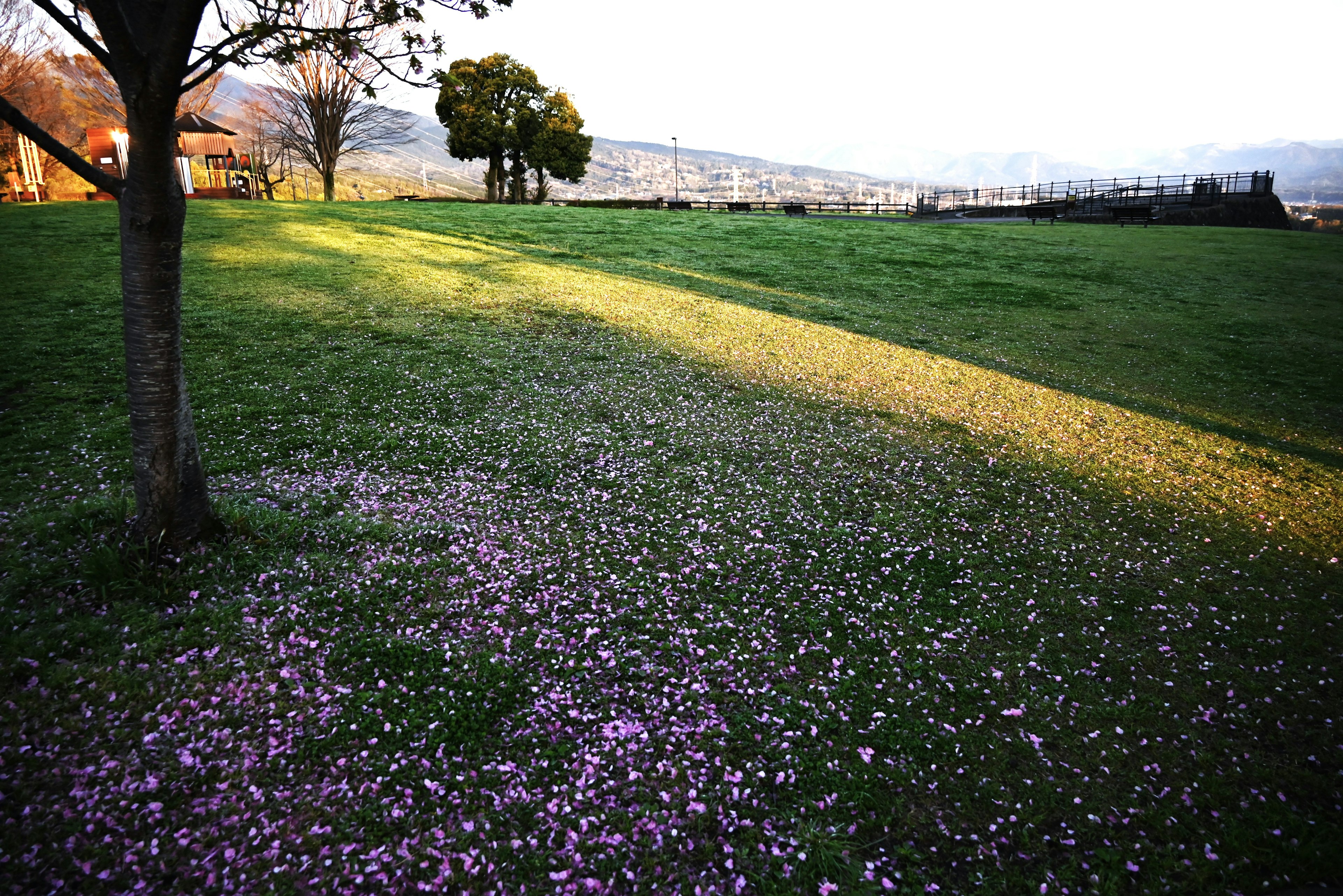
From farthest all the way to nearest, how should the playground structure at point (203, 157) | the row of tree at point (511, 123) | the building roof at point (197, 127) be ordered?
1. the row of tree at point (511, 123)
2. the building roof at point (197, 127)
3. the playground structure at point (203, 157)

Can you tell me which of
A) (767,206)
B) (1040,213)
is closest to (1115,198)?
(1040,213)

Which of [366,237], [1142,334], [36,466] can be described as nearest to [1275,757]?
[36,466]

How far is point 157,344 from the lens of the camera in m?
5.01

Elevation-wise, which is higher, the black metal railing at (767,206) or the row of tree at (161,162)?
the black metal railing at (767,206)

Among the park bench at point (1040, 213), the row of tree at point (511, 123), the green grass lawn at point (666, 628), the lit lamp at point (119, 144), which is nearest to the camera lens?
the green grass lawn at point (666, 628)

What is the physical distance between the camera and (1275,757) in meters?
4.15

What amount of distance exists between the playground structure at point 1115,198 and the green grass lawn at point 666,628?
39.4 meters

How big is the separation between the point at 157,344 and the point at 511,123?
5595cm

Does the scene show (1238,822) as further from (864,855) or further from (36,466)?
(36,466)

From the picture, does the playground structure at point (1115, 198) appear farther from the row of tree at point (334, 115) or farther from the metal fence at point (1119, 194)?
the row of tree at point (334, 115)

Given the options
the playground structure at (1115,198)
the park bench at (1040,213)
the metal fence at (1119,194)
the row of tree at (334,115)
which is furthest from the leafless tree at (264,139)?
the metal fence at (1119,194)

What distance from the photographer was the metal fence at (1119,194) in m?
46.5

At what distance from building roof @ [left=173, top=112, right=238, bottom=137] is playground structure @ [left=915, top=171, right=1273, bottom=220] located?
4674 centimetres

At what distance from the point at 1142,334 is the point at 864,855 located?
16.6 m
